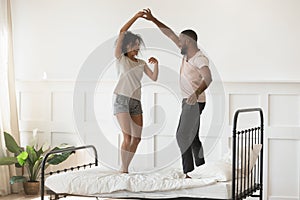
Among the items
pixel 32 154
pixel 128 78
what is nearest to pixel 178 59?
pixel 128 78

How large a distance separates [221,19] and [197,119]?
1.49 meters

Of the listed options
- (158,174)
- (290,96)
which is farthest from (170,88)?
(158,174)

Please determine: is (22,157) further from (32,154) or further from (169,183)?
(169,183)

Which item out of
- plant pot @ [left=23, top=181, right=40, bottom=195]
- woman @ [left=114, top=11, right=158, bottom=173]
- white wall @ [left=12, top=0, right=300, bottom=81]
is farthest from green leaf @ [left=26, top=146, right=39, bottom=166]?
woman @ [left=114, top=11, right=158, bottom=173]

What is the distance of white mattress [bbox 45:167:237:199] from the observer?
4.15m

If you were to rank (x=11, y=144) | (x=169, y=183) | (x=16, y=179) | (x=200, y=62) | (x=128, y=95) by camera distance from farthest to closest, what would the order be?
(x=11, y=144) < (x=16, y=179) < (x=128, y=95) < (x=200, y=62) < (x=169, y=183)

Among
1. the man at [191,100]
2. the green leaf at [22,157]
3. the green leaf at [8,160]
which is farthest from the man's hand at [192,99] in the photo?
the green leaf at [8,160]

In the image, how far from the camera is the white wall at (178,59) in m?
5.61

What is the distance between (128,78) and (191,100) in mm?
533

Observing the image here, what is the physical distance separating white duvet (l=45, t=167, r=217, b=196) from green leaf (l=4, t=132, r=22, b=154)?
174 centimetres

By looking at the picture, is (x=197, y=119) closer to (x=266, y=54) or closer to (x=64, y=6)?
(x=266, y=54)

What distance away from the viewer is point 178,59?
5.99 metres

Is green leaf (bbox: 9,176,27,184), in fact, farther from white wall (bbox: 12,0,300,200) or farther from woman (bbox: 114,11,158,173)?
woman (bbox: 114,11,158,173)

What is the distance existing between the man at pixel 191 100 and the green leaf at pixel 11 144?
6.84 feet
